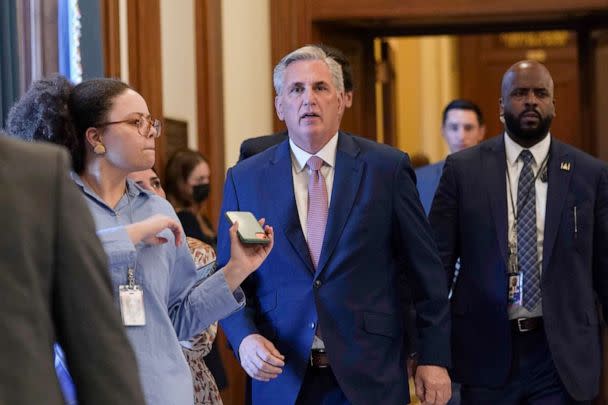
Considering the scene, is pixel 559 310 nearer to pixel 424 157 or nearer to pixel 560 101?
pixel 424 157

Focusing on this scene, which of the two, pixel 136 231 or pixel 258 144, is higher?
pixel 258 144

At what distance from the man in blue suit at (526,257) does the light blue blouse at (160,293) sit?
1333 millimetres

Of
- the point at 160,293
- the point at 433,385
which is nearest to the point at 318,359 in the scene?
the point at 433,385

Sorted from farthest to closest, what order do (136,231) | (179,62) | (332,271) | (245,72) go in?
(245,72) < (179,62) < (332,271) < (136,231)

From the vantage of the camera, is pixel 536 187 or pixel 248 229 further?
pixel 536 187

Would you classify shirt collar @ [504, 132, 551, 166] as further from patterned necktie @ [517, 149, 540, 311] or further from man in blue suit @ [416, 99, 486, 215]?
man in blue suit @ [416, 99, 486, 215]

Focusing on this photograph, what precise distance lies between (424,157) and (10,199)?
304 inches

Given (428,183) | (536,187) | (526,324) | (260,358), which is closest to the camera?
(260,358)

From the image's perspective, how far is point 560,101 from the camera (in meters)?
14.2

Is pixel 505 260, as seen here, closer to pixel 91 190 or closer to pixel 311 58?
pixel 311 58

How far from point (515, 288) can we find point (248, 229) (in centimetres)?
141

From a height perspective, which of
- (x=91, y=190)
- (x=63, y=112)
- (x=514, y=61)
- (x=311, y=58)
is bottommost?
(x=91, y=190)

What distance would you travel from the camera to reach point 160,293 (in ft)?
11.1

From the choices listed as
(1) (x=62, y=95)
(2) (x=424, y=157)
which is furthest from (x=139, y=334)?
(2) (x=424, y=157)
